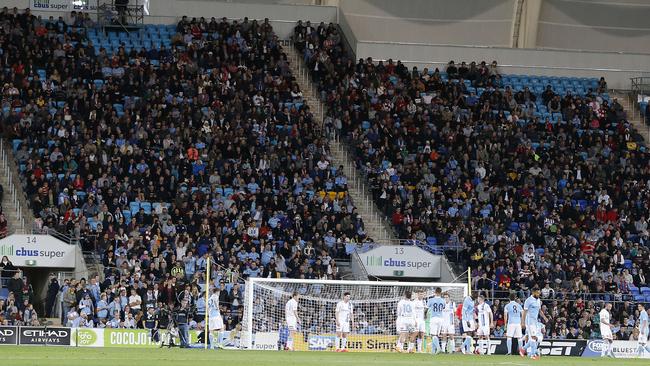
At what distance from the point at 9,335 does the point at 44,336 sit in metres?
0.83

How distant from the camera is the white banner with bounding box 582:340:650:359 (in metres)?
34.5

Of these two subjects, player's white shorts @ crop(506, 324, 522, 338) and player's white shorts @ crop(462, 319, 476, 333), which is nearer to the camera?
player's white shorts @ crop(506, 324, 522, 338)

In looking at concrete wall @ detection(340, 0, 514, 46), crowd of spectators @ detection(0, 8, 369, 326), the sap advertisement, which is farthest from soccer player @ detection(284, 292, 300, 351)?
concrete wall @ detection(340, 0, 514, 46)

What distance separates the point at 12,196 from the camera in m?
38.2

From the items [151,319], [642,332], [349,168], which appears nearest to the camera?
[151,319]

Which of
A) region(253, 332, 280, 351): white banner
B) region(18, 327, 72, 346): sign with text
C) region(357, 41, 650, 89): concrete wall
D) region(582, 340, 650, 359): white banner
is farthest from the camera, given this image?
region(357, 41, 650, 89): concrete wall

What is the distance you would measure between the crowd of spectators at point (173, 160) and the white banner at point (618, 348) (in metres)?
7.59

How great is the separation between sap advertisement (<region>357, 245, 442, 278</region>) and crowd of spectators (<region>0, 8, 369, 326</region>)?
2.79 feet

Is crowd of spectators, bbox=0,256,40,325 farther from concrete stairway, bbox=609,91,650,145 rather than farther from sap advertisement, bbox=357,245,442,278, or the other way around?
concrete stairway, bbox=609,91,650,145

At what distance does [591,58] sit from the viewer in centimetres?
5262

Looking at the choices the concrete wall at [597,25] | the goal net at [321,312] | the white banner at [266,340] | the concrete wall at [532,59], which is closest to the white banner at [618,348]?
the goal net at [321,312]

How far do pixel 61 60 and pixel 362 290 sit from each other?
1574cm

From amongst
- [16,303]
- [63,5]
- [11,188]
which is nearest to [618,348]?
[16,303]

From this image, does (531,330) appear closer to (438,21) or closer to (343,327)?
(343,327)
